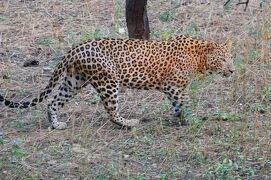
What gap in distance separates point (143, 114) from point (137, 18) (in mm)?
1821

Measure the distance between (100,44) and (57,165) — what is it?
5.43ft

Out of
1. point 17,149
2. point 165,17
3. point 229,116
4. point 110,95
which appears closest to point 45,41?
point 165,17

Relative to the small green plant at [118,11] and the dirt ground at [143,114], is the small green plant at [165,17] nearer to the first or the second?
the dirt ground at [143,114]

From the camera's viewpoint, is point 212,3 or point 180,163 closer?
point 180,163

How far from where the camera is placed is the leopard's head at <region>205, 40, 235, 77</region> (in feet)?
27.9

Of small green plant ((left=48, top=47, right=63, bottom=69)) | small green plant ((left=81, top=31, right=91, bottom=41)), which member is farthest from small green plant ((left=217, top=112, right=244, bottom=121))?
small green plant ((left=81, top=31, right=91, bottom=41))

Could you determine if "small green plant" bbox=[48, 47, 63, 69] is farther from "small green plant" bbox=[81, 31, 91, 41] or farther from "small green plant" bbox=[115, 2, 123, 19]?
"small green plant" bbox=[115, 2, 123, 19]

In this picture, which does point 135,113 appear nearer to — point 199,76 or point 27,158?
point 199,76

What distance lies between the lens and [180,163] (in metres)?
7.26

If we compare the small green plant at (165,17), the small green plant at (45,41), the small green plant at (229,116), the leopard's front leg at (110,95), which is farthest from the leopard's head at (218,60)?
the small green plant at (165,17)

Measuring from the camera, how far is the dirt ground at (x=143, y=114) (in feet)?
23.5

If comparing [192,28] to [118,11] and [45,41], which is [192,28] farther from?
[45,41]

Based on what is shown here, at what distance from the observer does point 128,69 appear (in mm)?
8227

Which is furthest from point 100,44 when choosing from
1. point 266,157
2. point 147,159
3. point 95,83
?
point 266,157
